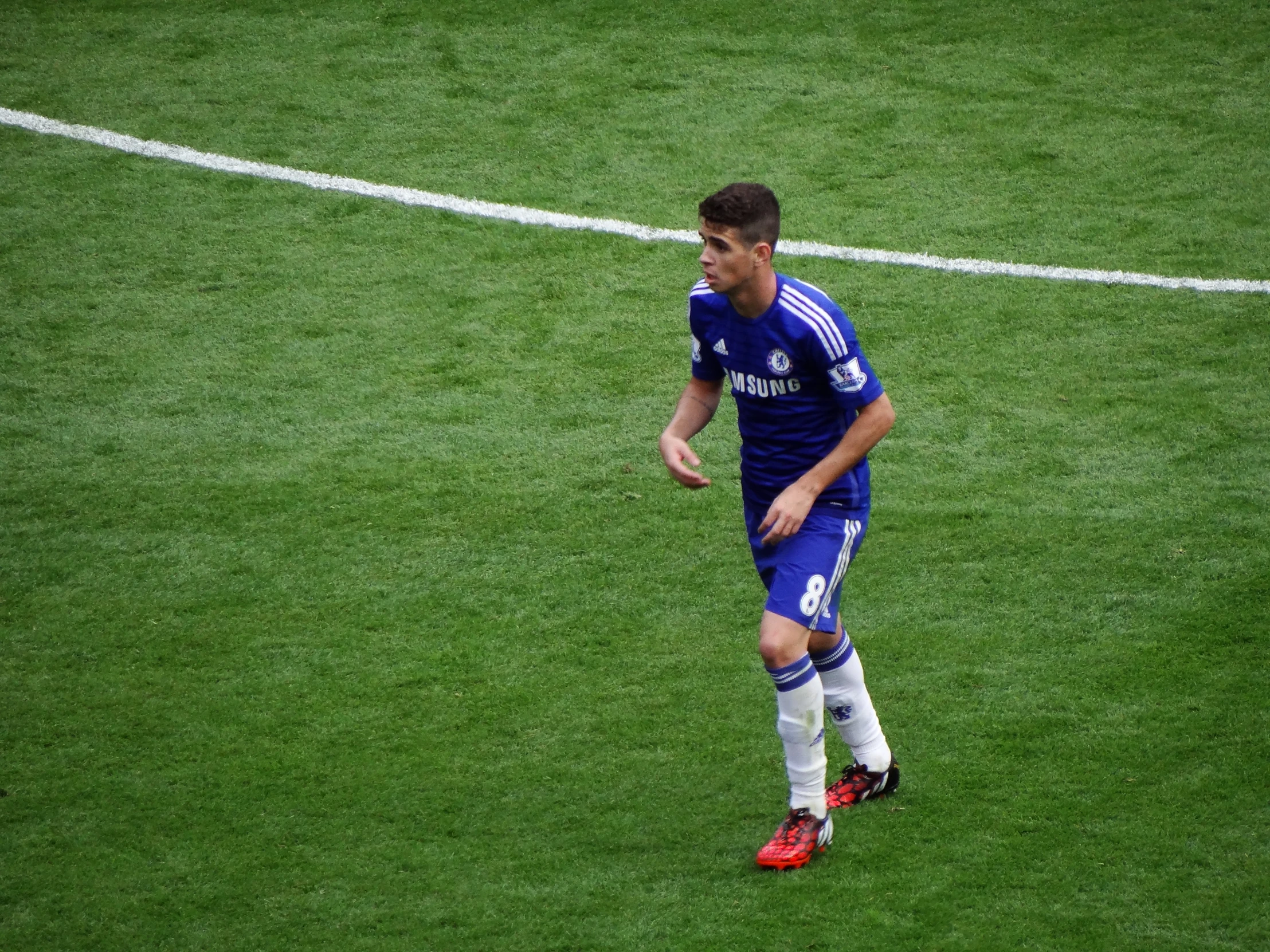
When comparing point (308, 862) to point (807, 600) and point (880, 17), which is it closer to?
point (807, 600)

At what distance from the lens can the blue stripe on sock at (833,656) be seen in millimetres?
4789

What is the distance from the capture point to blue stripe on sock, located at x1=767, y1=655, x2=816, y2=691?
14.6 feet

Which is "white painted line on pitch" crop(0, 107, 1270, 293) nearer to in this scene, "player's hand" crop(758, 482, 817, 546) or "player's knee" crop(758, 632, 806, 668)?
"player's hand" crop(758, 482, 817, 546)

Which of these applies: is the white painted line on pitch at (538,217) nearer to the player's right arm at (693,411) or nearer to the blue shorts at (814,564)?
the player's right arm at (693,411)

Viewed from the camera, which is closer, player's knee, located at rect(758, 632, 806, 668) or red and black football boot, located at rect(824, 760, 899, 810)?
player's knee, located at rect(758, 632, 806, 668)

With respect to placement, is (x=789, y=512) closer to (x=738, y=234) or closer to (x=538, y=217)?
(x=738, y=234)

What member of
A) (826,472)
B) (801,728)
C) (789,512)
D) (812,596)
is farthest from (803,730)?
(826,472)

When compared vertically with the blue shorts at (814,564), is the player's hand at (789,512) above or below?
above

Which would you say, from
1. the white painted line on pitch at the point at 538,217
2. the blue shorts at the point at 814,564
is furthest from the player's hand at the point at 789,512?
the white painted line on pitch at the point at 538,217

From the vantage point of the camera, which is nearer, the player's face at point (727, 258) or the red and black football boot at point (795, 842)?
the player's face at point (727, 258)

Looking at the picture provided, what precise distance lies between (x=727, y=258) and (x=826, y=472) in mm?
733

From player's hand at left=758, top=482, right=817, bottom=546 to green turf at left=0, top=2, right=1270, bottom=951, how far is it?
3.78 ft

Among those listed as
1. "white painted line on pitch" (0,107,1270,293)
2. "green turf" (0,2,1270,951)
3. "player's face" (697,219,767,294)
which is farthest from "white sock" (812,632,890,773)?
"white painted line on pitch" (0,107,1270,293)

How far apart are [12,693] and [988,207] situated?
6540 mm
